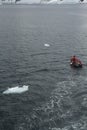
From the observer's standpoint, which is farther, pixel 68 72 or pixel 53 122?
pixel 68 72

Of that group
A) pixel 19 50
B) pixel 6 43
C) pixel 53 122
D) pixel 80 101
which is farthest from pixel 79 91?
pixel 6 43

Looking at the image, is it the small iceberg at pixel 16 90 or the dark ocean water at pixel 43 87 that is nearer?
the dark ocean water at pixel 43 87

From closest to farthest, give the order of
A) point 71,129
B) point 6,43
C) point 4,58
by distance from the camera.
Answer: point 71,129, point 4,58, point 6,43

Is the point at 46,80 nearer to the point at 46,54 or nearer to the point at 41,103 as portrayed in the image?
the point at 41,103

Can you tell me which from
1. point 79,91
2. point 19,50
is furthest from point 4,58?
point 79,91

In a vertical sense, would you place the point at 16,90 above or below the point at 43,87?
above

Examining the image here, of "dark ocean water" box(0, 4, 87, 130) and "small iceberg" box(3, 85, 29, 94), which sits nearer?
"dark ocean water" box(0, 4, 87, 130)

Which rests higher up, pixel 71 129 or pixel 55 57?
pixel 71 129

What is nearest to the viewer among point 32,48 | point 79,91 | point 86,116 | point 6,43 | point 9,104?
point 86,116

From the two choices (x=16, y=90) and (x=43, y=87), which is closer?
(x=16, y=90)
